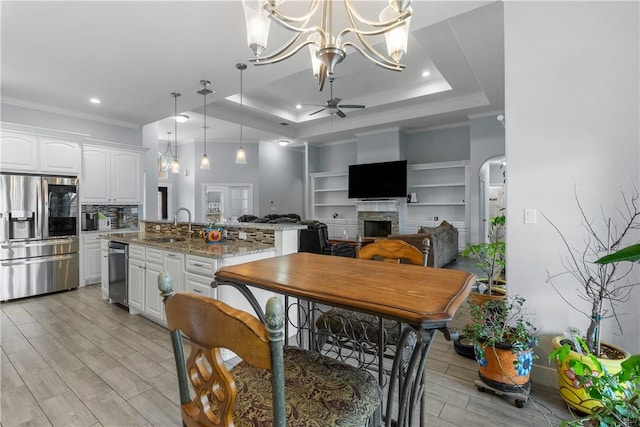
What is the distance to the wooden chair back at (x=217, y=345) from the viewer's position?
0.68 metres

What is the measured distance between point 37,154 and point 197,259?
11.9 feet

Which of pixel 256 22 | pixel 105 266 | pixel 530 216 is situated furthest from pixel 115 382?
pixel 530 216

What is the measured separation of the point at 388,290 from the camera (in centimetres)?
120

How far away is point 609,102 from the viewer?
6.55 ft

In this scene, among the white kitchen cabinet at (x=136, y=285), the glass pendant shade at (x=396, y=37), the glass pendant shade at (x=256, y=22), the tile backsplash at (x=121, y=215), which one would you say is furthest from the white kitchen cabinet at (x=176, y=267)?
the tile backsplash at (x=121, y=215)

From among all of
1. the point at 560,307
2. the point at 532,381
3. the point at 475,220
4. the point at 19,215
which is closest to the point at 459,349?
the point at 532,381

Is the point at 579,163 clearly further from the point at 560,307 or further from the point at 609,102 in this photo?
the point at 560,307

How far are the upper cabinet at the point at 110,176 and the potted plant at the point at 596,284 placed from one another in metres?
6.16

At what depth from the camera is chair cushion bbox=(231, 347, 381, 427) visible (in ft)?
3.14

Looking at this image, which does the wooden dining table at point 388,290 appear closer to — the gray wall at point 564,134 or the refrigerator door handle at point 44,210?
the gray wall at point 564,134

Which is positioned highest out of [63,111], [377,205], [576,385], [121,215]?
[63,111]

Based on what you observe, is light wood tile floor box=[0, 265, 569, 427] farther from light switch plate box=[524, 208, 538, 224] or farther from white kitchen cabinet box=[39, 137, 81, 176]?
white kitchen cabinet box=[39, 137, 81, 176]

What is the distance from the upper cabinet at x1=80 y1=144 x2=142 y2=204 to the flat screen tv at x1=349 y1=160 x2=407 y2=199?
201 inches

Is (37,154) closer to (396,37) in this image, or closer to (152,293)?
(152,293)
